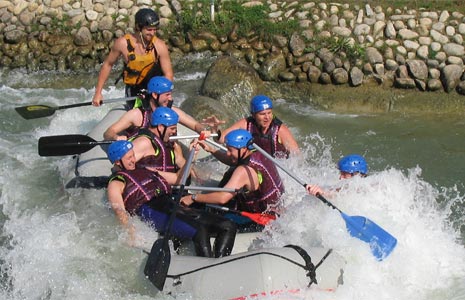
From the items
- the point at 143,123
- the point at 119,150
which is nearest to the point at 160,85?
the point at 143,123

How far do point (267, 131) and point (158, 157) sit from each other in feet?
4.03

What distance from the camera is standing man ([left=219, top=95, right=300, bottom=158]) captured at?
6961 mm

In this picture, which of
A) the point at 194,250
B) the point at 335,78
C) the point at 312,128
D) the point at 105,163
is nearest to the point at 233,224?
the point at 194,250

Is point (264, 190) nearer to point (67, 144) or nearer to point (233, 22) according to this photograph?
point (67, 144)

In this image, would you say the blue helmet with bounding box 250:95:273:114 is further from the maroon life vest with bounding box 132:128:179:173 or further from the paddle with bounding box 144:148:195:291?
the paddle with bounding box 144:148:195:291

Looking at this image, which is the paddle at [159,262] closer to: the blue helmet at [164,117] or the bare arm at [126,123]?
the blue helmet at [164,117]

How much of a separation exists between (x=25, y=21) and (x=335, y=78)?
6.37 m

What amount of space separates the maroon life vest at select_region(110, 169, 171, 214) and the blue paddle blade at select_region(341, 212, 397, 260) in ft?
5.67

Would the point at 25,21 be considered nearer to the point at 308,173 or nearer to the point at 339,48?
the point at 339,48

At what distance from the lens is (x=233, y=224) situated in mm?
5789

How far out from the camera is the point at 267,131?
707 centimetres

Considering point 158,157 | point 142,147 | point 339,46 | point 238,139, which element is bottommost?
point 339,46

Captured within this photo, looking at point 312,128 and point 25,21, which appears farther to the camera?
point 25,21

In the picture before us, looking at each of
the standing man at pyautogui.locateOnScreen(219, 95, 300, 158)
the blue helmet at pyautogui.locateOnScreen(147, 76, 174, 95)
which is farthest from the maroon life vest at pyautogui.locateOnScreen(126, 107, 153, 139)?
the standing man at pyautogui.locateOnScreen(219, 95, 300, 158)
